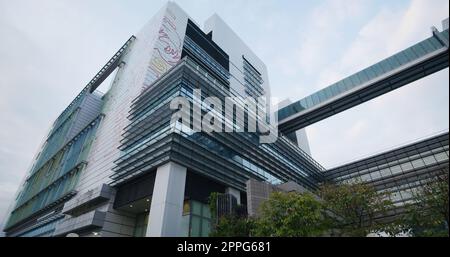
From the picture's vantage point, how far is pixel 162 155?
69.1 feet

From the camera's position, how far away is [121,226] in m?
24.2

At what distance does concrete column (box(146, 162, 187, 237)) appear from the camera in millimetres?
18172

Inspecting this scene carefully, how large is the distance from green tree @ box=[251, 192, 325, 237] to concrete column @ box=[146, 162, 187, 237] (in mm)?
6656

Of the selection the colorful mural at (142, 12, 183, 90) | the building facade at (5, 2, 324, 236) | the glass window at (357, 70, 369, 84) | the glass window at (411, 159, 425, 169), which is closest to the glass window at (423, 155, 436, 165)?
the glass window at (411, 159, 425, 169)

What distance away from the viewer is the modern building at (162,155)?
21.7m

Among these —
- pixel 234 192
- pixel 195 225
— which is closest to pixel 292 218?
pixel 195 225

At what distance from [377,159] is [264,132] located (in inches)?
910

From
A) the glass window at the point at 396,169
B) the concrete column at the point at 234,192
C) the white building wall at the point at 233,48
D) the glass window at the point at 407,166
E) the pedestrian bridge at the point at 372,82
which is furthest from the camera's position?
the white building wall at the point at 233,48

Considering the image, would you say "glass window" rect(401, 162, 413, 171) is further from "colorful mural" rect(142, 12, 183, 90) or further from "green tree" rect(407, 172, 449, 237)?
"colorful mural" rect(142, 12, 183, 90)

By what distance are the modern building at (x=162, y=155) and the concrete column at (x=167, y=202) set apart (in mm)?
80

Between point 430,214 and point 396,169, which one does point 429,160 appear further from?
point 430,214

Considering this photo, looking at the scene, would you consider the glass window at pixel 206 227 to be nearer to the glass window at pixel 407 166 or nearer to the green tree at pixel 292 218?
the green tree at pixel 292 218

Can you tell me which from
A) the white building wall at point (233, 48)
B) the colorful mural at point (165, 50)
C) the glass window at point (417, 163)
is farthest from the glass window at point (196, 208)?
the glass window at point (417, 163)
